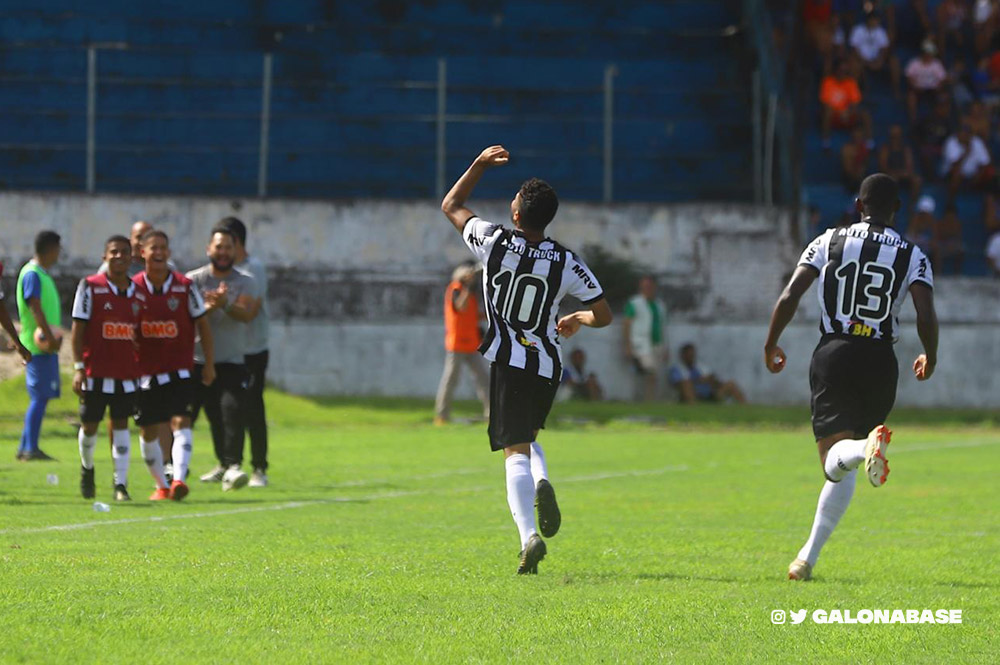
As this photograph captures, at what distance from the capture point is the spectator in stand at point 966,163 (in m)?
30.3

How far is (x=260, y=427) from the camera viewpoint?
14133 millimetres

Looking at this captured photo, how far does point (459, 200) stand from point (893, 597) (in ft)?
9.41

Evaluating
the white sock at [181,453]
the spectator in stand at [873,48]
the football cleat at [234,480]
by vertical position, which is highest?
the spectator in stand at [873,48]

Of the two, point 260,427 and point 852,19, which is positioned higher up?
point 852,19

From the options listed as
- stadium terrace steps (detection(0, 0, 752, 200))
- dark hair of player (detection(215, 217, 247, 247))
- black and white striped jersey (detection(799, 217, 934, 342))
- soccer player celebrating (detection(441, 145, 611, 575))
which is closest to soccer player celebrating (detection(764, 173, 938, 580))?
black and white striped jersey (detection(799, 217, 934, 342))

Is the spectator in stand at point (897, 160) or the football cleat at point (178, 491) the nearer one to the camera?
the football cleat at point (178, 491)

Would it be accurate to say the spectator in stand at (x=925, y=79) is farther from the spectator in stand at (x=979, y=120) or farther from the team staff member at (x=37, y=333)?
the team staff member at (x=37, y=333)

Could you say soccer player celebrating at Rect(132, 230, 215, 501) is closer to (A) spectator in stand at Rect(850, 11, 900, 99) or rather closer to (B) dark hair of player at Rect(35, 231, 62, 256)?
(B) dark hair of player at Rect(35, 231, 62, 256)

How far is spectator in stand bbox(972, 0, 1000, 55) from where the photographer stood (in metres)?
34.0

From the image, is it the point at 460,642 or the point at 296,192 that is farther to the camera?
the point at 296,192

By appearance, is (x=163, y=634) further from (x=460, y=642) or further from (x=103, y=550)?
(x=103, y=550)

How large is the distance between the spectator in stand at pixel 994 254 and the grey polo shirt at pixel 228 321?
722 inches

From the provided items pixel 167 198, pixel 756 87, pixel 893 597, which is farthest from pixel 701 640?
pixel 756 87

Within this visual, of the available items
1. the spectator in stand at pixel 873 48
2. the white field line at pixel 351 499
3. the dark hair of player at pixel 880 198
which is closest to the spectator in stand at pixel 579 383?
the white field line at pixel 351 499
